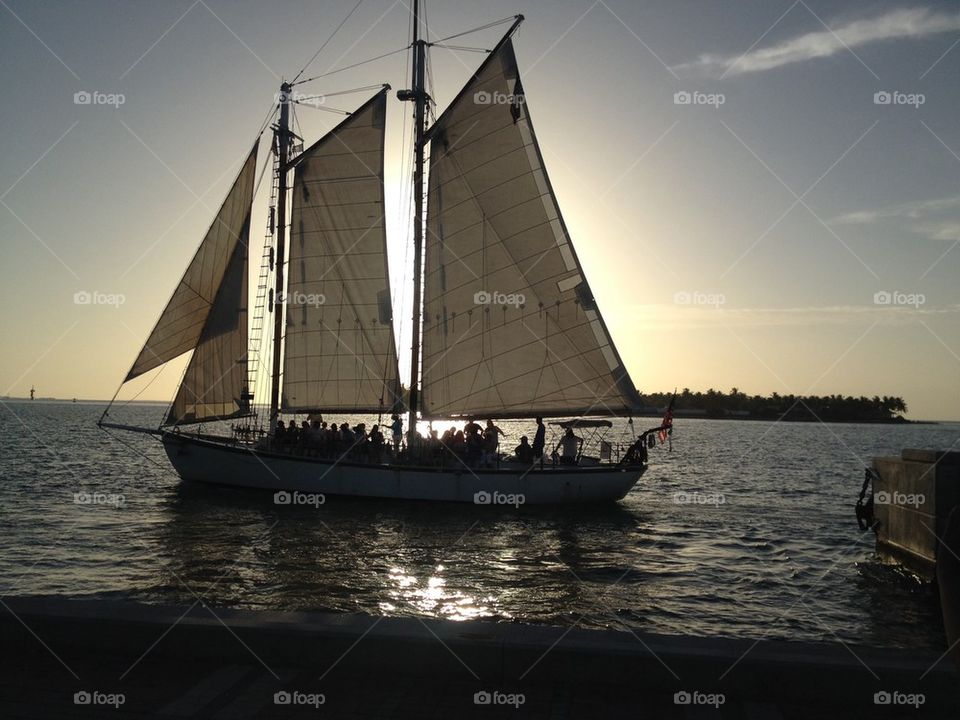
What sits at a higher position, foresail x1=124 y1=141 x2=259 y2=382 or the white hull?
A: foresail x1=124 y1=141 x2=259 y2=382

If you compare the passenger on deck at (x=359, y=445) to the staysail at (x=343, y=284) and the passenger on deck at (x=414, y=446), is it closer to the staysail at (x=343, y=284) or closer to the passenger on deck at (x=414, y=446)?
the staysail at (x=343, y=284)

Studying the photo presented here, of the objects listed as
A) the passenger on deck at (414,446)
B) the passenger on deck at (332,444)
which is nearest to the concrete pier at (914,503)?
the passenger on deck at (414,446)

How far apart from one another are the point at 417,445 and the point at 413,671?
26115 millimetres

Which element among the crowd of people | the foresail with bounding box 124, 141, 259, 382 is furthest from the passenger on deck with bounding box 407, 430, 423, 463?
the foresail with bounding box 124, 141, 259, 382

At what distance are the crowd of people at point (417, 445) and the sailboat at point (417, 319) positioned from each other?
0.53 ft

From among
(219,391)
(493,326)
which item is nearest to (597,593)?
(493,326)

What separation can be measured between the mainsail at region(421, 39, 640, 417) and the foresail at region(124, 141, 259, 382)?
9.38 metres

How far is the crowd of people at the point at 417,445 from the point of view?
31.4 meters

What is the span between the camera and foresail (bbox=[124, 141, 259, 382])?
109ft

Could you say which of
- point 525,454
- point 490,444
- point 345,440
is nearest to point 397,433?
point 345,440

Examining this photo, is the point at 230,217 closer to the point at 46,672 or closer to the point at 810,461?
the point at 46,672

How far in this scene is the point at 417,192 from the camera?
3353 cm

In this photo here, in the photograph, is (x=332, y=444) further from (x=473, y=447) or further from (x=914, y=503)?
(x=914, y=503)

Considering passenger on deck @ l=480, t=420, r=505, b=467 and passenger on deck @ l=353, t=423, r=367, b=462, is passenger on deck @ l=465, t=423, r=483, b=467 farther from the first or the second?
passenger on deck @ l=353, t=423, r=367, b=462
